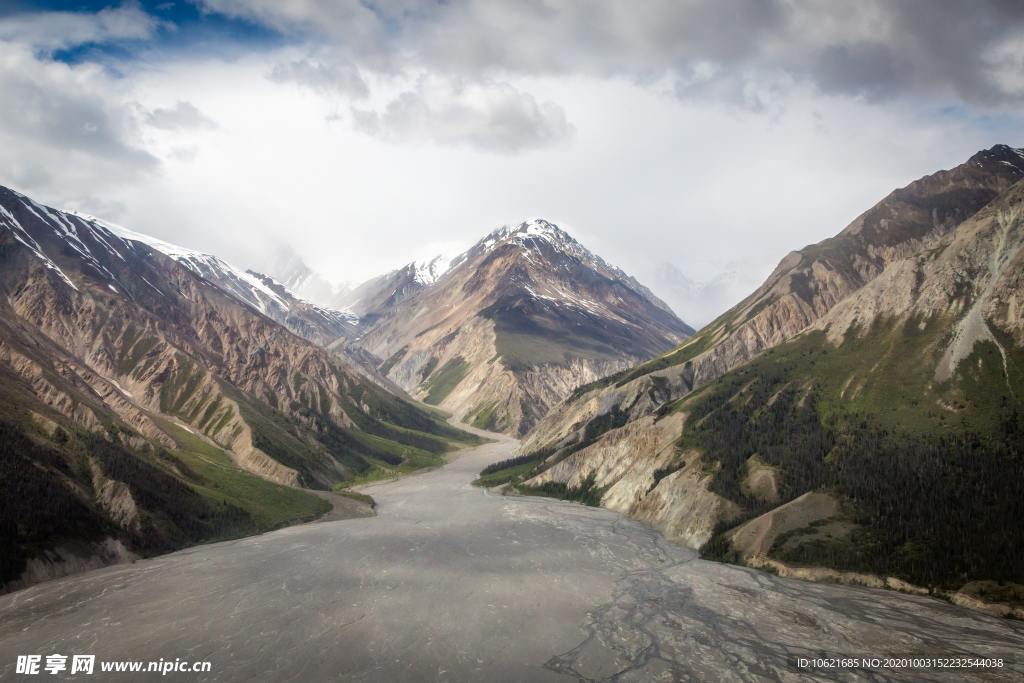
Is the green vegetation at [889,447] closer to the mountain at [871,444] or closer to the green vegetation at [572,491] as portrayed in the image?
the mountain at [871,444]

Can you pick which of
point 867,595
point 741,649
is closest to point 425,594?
point 741,649

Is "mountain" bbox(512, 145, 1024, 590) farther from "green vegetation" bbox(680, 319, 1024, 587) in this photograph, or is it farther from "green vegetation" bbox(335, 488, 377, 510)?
"green vegetation" bbox(335, 488, 377, 510)

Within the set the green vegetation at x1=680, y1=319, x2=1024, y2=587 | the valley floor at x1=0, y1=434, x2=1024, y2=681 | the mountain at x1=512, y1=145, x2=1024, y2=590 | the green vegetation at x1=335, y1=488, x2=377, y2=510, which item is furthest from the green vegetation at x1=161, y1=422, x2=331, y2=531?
the green vegetation at x1=680, y1=319, x2=1024, y2=587

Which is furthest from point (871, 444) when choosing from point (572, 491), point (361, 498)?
point (361, 498)

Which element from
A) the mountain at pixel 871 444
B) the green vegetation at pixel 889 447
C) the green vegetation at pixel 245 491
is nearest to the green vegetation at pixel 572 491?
the mountain at pixel 871 444

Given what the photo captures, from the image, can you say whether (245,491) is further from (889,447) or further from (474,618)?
(889,447)

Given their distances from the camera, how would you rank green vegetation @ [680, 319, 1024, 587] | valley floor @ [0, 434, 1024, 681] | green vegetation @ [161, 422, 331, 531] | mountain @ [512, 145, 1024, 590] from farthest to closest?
green vegetation @ [161, 422, 331, 531] → mountain @ [512, 145, 1024, 590] → green vegetation @ [680, 319, 1024, 587] → valley floor @ [0, 434, 1024, 681]
